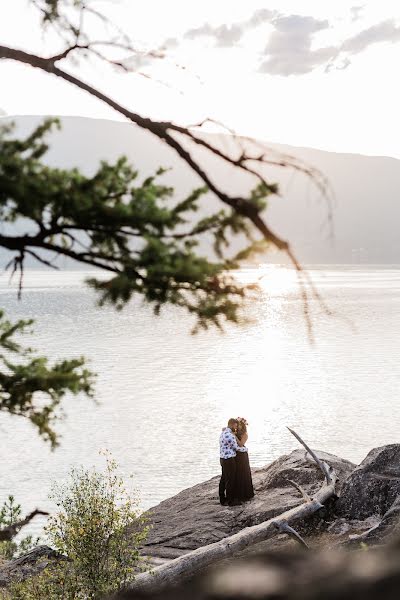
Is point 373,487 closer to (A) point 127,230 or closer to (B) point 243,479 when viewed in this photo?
(B) point 243,479

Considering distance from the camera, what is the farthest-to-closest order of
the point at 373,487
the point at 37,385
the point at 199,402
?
the point at 199,402, the point at 373,487, the point at 37,385

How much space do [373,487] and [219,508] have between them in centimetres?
426

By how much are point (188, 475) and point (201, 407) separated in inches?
736

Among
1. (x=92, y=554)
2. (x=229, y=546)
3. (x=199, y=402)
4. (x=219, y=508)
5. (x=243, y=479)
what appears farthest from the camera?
(x=199, y=402)

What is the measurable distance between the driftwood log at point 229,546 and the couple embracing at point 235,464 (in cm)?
154

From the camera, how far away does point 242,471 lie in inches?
762

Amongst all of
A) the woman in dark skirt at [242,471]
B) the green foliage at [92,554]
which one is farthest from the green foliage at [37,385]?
the woman in dark skirt at [242,471]

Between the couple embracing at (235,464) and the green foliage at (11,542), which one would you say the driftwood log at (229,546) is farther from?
the green foliage at (11,542)

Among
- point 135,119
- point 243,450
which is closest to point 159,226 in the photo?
point 135,119

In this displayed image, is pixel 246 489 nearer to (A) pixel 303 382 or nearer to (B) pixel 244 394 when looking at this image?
(B) pixel 244 394

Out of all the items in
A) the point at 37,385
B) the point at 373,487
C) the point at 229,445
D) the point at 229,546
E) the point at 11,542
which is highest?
the point at 37,385

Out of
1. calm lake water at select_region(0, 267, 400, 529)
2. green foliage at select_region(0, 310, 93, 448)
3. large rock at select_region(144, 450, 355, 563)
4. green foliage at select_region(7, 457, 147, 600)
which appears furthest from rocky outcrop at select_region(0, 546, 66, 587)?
green foliage at select_region(0, 310, 93, 448)

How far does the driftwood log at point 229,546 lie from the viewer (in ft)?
50.0

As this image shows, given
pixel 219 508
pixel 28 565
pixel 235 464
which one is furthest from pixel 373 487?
pixel 28 565
